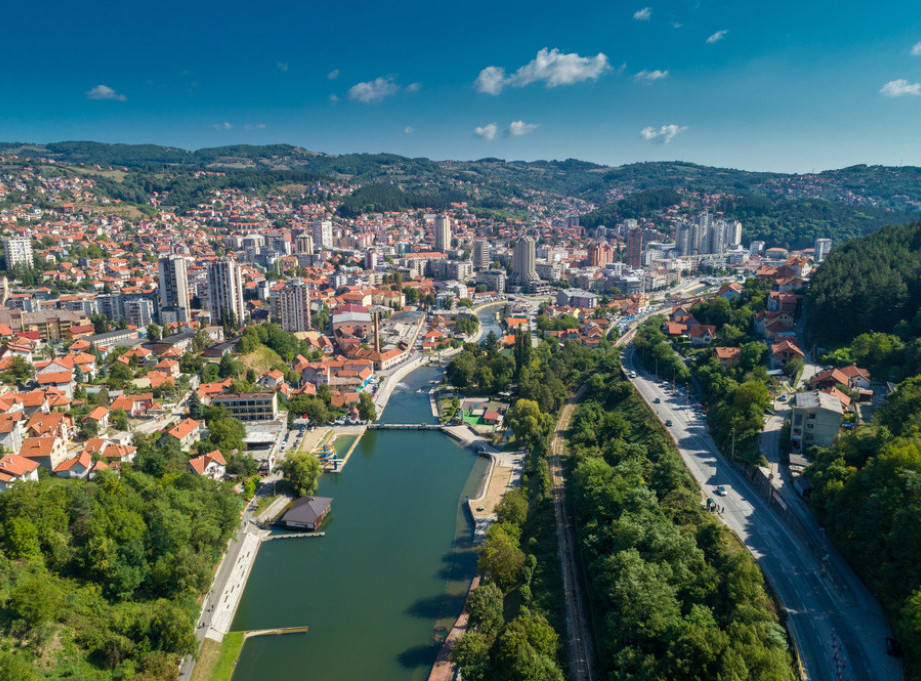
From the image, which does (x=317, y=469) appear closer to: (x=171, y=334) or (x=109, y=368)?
(x=109, y=368)

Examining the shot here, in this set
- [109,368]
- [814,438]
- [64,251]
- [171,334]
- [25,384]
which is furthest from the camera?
[64,251]

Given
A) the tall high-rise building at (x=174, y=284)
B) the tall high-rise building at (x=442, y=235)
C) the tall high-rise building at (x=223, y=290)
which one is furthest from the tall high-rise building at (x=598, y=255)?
the tall high-rise building at (x=174, y=284)

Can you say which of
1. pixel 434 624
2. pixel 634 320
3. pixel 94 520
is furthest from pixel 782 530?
pixel 634 320

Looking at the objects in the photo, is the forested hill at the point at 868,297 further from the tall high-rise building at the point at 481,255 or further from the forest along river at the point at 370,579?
the tall high-rise building at the point at 481,255

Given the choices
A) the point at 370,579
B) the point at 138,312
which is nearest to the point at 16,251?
the point at 138,312

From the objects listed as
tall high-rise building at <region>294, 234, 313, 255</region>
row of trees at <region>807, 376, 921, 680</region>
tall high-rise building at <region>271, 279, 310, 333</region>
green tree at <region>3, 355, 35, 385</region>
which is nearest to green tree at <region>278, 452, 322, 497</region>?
green tree at <region>3, 355, 35, 385</region>

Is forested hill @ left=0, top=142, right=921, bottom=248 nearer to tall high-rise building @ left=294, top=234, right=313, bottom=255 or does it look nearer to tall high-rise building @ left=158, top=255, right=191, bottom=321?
tall high-rise building @ left=294, top=234, right=313, bottom=255
